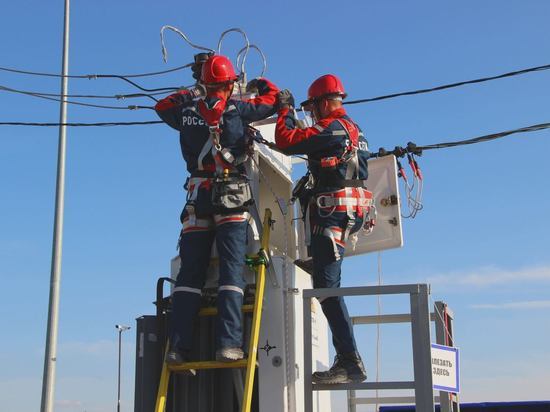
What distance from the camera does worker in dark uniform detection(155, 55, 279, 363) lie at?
5.95 metres

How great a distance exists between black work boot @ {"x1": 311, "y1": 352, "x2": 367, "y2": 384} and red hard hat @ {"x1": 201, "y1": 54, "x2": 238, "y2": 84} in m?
2.44

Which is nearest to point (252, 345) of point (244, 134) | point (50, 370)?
point (244, 134)

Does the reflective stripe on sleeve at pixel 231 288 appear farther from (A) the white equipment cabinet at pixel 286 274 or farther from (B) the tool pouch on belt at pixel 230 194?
(B) the tool pouch on belt at pixel 230 194

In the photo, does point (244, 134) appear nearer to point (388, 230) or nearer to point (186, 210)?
point (186, 210)

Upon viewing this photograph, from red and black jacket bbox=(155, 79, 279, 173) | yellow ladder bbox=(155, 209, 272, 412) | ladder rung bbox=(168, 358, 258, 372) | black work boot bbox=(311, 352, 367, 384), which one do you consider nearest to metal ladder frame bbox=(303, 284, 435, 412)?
black work boot bbox=(311, 352, 367, 384)

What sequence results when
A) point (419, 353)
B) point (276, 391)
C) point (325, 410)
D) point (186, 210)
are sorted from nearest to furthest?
point (419, 353) < point (276, 391) < point (186, 210) < point (325, 410)

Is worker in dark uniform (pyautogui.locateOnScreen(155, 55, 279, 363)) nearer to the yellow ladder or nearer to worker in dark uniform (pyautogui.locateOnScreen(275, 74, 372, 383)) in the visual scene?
the yellow ladder

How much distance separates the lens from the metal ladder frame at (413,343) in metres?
5.31

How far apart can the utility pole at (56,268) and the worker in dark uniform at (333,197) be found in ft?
24.6

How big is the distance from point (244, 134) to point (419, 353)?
2.31m

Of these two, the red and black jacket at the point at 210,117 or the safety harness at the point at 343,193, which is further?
the red and black jacket at the point at 210,117

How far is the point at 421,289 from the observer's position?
5449mm

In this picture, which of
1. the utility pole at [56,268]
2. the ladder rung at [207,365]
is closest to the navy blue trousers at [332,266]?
the ladder rung at [207,365]

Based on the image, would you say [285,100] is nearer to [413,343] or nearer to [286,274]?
[286,274]
